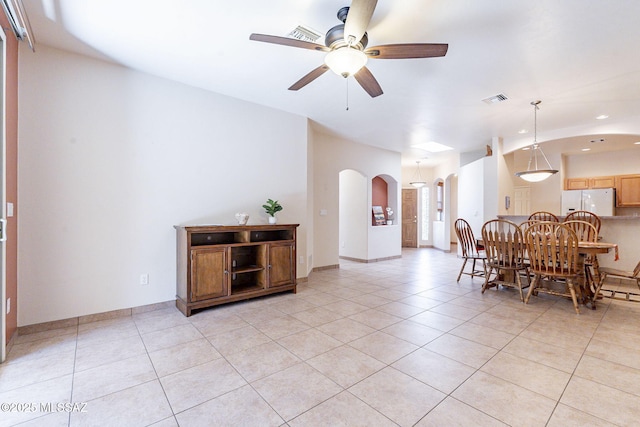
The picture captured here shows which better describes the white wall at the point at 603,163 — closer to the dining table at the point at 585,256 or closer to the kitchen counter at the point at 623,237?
the kitchen counter at the point at 623,237

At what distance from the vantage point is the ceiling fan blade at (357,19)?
1.71m

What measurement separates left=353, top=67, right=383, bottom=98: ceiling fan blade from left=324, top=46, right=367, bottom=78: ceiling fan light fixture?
22 centimetres

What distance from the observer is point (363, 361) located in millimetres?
2205

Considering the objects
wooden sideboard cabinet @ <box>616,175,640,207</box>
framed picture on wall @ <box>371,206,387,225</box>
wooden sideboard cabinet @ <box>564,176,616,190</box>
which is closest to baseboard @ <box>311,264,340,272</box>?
framed picture on wall @ <box>371,206,387,225</box>

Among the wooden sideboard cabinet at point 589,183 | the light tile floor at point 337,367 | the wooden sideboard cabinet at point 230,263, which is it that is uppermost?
the wooden sideboard cabinet at point 589,183

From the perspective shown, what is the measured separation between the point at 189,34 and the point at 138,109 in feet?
3.98

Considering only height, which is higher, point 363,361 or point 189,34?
point 189,34

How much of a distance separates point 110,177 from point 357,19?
9.76 feet

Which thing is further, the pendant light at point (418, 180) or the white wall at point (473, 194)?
the pendant light at point (418, 180)

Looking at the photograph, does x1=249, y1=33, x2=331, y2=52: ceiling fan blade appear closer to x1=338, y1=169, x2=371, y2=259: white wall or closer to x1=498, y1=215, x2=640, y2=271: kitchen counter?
x1=338, y1=169, x2=371, y2=259: white wall

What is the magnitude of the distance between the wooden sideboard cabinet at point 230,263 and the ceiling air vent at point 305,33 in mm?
2161

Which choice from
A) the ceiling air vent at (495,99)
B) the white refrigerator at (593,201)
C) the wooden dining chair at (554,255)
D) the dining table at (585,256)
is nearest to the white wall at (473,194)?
the white refrigerator at (593,201)

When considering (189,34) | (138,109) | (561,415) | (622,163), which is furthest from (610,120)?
(138,109)

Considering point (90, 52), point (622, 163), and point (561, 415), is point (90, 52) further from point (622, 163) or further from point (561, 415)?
point (622, 163)
